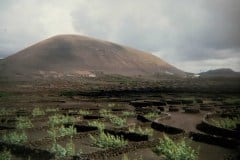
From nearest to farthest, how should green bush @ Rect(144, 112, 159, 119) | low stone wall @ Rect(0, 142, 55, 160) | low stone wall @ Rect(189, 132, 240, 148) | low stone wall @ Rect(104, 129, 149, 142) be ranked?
low stone wall @ Rect(0, 142, 55, 160)
low stone wall @ Rect(189, 132, 240, 148)
low stone wall @ Rect(104, 129, 149, 142)
green bush @ Rect(144, 112, 159, 119)

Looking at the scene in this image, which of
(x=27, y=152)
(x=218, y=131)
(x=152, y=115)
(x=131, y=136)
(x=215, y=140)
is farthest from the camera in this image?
(x=152, y=115)

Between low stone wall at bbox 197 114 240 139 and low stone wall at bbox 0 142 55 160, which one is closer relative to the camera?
low stone wall at bbox 0 142 55 160

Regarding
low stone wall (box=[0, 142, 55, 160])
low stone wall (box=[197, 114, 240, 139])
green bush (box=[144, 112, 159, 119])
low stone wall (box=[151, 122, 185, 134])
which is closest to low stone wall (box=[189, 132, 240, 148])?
low stone wall (box=[151, 122, 185, 134])

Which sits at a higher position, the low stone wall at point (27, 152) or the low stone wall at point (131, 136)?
the low stone wall at point (131, 136)

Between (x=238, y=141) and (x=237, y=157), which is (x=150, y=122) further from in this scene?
(x=237, y=157)

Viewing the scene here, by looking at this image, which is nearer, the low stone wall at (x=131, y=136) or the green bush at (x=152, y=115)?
the low stone wall at (x=131, y=136)

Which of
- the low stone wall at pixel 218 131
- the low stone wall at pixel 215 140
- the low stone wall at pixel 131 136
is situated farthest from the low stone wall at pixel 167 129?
the low stone wall at pixel 131 136

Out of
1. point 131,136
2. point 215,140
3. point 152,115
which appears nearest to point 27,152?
point 131,136

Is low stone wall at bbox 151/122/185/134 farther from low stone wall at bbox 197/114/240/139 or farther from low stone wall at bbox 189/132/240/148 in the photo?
low stone wall at bbox 197/114/240/139

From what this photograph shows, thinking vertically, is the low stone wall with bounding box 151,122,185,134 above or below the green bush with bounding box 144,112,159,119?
below

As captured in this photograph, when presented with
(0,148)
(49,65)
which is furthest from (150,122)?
(49,65)

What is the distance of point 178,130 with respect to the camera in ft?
80.2

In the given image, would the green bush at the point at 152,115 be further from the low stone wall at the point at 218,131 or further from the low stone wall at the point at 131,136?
the low stone wall at the point at 131,136

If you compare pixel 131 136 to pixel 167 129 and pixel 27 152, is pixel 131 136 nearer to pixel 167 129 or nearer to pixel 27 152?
pixel 167 129
